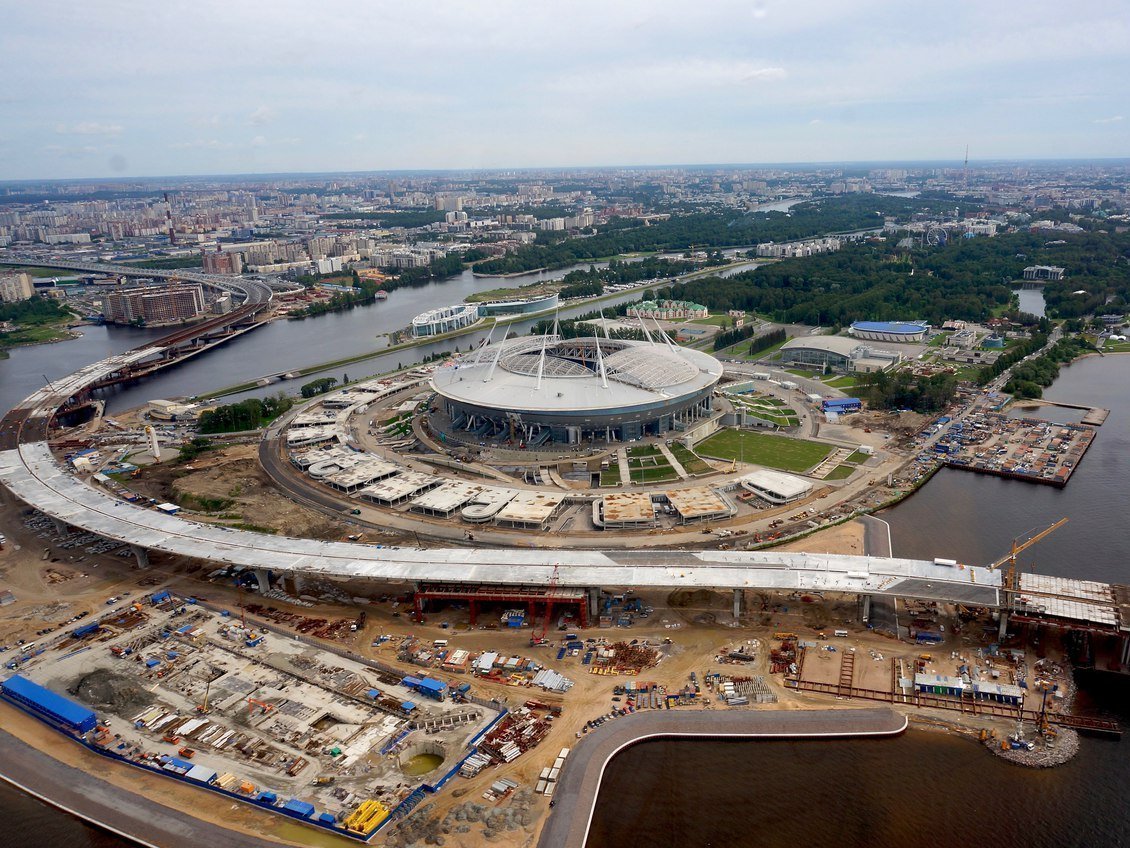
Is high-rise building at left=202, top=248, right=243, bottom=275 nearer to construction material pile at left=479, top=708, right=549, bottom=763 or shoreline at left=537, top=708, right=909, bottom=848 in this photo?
→ construction material pile at left=479, top=708, right=549, bottom=763

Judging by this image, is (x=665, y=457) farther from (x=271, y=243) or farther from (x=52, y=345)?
(x=271, y=243)

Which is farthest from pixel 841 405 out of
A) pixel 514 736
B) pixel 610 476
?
pixel 514 736

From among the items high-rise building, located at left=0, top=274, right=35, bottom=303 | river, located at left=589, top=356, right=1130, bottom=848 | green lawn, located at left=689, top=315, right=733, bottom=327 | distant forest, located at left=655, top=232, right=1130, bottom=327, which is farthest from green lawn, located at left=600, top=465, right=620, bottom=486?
high-rise building, located at left=0, top=274, right=35, bottom=303

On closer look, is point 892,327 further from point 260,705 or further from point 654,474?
point 260,705

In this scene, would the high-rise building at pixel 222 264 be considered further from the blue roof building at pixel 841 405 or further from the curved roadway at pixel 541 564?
the blue roof building at pixel 841 405

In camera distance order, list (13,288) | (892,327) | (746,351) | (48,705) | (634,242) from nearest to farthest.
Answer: (48,705), (746,351), (892,327), (13,288), (634,242)

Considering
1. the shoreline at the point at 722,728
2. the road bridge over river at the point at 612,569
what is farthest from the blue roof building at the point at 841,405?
the shoreline at the point at 722,728
